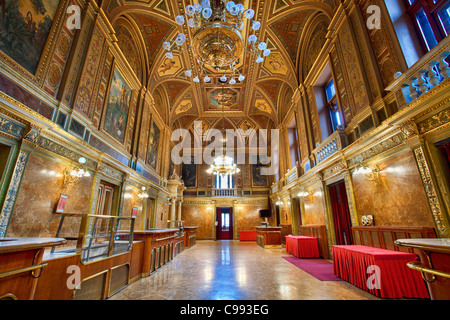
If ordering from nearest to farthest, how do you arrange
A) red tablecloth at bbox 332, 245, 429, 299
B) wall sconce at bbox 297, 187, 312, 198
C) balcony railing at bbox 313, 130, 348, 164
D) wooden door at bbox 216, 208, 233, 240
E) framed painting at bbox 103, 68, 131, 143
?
red tablecloth at bbox 332, 245, 429, 299, balcony railing at bbox 313, 130, 348, 164, framed painting at bbox 103, 68, 131, 143, wall sconce at bbox 297, 187, 312, 198, wooden door at bbox 216, 208, 233, 240

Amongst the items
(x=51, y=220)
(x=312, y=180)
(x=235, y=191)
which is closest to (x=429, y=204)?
(x=312, y=180)

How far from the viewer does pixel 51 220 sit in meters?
4.50

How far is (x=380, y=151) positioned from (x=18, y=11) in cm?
839

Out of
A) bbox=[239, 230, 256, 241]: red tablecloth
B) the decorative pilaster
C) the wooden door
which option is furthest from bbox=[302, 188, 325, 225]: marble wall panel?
the wooden door

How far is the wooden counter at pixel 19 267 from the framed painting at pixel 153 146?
8953mm

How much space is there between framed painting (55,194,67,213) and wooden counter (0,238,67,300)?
11.0 feet

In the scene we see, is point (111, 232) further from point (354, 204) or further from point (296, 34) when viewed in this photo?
point (296, 34)

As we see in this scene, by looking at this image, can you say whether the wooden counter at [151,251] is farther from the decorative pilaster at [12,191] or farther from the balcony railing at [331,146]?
the balcony railing at [331,146]

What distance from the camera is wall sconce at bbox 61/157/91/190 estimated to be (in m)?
4.93

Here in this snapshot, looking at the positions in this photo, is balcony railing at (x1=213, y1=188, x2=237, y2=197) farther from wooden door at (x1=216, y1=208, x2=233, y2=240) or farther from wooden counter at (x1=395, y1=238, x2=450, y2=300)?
wooden counter at (x1=395, y1=238, x2=450, y2=300)

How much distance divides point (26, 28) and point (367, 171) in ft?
27.6

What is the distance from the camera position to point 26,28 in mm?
4211

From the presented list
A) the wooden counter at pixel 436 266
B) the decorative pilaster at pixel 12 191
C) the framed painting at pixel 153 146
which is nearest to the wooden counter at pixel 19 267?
the decorative pilaster at pixel 12 191

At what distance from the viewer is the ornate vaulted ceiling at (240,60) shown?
7.78m
